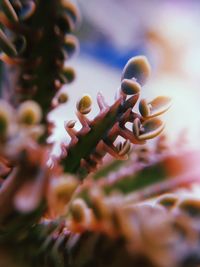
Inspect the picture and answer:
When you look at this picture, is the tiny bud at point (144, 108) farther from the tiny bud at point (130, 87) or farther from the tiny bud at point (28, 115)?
the tiny bud at point (28, 115)

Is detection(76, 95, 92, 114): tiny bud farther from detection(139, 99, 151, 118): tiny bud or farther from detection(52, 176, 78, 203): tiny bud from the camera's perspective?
detection(52, 176, 78, 203): tiny bud

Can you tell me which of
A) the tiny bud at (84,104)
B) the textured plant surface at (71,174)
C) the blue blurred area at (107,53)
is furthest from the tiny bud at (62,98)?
the blue blurred area at (107,53)

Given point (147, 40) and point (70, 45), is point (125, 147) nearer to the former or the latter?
point (70, 45)

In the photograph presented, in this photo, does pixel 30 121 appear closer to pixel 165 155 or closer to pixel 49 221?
pixel 49 221

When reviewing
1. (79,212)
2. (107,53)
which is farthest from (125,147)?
(107,53)

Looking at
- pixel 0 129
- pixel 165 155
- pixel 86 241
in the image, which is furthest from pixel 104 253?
pixel 165 155
